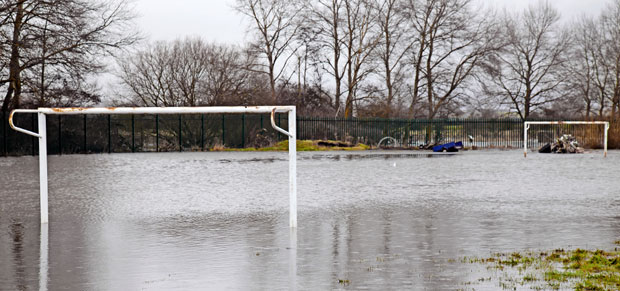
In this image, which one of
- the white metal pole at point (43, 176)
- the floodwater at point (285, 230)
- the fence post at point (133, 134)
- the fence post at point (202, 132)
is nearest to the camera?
Answer: the floodwater at point (285, 230)

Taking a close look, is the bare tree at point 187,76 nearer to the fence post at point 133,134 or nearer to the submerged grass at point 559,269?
the fence post at point 133,134

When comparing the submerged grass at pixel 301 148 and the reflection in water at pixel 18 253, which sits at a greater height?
the submerged grass at pixel 301 148

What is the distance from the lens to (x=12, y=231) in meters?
9.97

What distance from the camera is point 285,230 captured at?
9.84 meters

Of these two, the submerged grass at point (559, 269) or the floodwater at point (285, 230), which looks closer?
the submerged grass at point (559, 269)

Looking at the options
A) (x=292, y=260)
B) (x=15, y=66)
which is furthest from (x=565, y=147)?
(x=292, y=260)

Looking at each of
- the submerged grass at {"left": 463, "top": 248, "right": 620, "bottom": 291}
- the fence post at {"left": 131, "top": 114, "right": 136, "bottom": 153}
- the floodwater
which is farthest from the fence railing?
the submerged grass at {"left": 463, "top": 248, "right": 620, "bottom": 291}

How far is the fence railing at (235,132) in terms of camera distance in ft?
133

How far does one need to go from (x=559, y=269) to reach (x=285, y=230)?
4.11 meters

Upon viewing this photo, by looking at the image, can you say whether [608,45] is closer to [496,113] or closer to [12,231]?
[496,113]

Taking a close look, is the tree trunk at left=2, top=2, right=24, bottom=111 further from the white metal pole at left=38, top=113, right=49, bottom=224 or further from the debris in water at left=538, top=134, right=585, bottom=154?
the debris in water at left=538, top=134, right=585, bottom=154

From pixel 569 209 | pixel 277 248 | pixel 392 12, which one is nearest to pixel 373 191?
pixel 569 209

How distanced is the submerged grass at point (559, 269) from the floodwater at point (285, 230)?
13.6 inches

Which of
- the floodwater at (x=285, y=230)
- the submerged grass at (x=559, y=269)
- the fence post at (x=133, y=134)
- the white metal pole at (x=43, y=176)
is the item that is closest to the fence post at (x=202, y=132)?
the fence post at (x=133, y=134)
